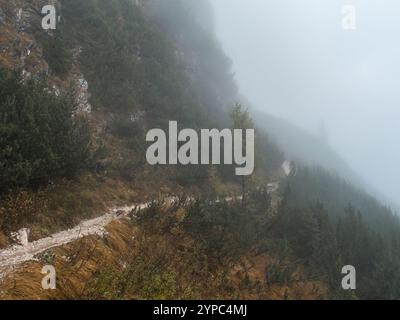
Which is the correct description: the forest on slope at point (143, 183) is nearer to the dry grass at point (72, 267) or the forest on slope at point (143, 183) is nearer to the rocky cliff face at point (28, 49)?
the rocky cliff face at point (28, 49)

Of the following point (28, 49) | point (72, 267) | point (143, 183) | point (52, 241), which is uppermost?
point (28, 49)

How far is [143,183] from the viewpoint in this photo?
18000 millimetres

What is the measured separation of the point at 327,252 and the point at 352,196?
78.2ft

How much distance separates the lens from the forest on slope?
11.3 m

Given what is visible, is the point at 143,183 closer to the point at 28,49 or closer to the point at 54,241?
the point at 54,241

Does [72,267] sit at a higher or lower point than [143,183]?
lower

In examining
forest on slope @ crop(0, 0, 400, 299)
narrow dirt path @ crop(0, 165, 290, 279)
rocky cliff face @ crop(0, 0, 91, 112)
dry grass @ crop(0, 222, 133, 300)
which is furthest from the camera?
rocky cliff face @ crop(0, 0, 91, 112)

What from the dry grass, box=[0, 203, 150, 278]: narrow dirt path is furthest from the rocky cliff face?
the dry grass

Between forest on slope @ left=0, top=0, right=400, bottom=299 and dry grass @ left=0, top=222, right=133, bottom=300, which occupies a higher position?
forest on slope @ left=0, top=0, right=400, bottom=299

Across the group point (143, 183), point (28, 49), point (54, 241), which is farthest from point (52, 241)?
point (28, 49)

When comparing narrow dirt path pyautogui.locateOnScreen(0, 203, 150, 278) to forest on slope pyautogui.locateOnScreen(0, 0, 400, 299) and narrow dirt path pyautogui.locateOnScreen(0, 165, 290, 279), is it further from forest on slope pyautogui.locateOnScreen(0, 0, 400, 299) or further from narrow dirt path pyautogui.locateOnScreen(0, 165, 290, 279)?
forest on slope pyautogui.locateOnScreen(0, 0, 400, 299)

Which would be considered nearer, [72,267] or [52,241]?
[72,267]

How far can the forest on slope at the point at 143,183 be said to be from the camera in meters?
11.3

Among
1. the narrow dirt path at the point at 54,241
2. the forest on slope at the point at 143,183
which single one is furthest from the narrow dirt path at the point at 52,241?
the forest on slope at the point at 143,183
